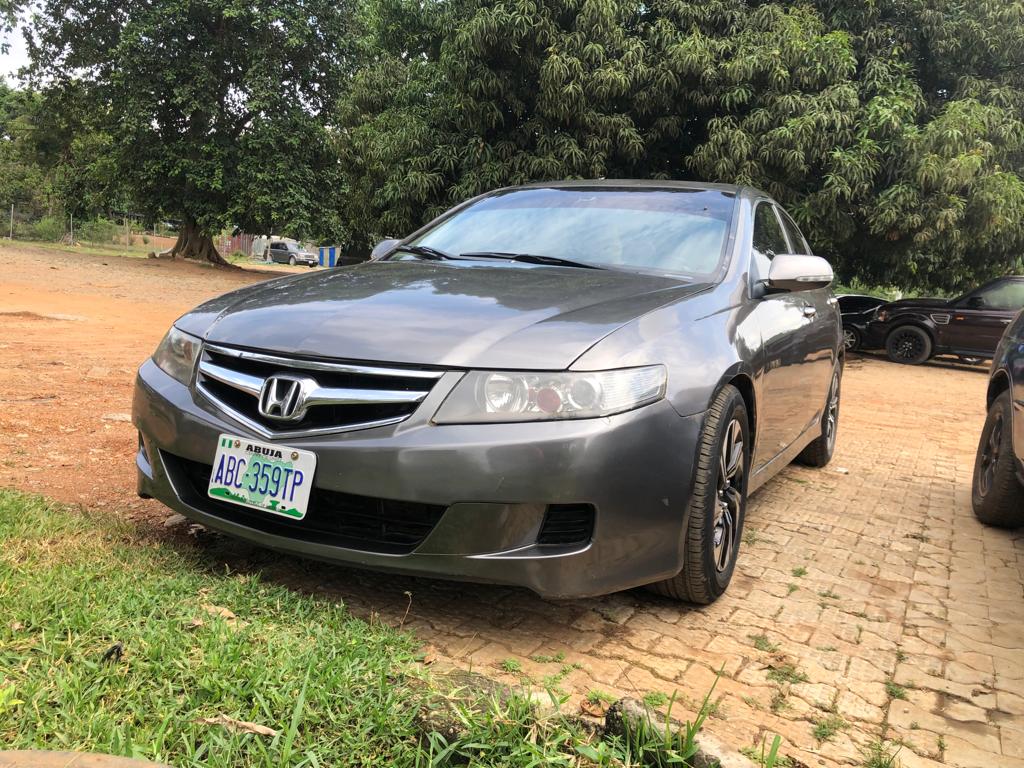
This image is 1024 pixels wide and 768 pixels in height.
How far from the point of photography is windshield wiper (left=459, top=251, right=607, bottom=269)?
3324mm

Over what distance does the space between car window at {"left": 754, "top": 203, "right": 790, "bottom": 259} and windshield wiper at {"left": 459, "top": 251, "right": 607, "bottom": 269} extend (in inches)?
33.6

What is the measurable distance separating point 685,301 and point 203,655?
72.3 inches

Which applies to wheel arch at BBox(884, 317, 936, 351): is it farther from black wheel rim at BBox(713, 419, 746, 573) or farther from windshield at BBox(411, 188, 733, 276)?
black wheel rim at BBox(713, 419, 746, 573)

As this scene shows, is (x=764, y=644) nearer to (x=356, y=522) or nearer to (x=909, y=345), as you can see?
(x=356, y=522)

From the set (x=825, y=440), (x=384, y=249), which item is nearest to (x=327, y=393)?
(x=384, y=249)

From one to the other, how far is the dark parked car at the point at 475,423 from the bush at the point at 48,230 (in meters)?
35.3

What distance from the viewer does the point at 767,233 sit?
4008 mm

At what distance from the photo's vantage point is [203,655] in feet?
6.71

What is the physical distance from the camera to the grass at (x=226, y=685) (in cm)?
174

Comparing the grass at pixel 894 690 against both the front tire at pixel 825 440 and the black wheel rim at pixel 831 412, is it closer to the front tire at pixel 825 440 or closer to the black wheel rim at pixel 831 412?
the front tire at pixel 825 440

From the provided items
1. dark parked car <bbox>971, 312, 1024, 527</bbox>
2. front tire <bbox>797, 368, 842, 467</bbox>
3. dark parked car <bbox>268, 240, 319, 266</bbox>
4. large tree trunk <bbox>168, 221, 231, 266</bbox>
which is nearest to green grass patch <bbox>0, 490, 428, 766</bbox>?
dark parked car <bbox>971, 312, 1024, 527</bbox>

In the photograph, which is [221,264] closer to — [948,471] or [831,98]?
[831,98]

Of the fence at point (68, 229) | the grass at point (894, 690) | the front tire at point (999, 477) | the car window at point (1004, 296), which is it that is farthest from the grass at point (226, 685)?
the fence at point (68, 229)

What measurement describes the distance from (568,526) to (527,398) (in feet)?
1.26
